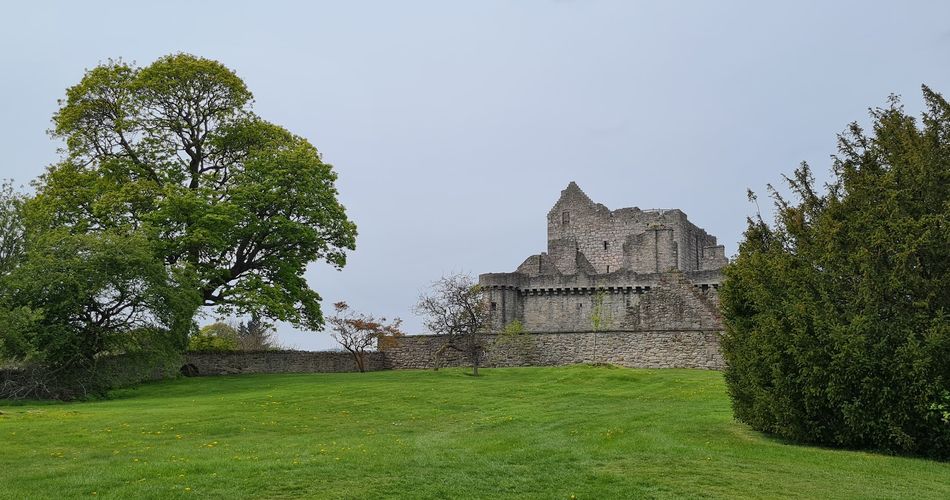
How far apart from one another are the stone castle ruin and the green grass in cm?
1349

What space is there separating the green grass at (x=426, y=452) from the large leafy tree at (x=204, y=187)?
11.1 meters

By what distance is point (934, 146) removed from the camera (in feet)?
54.0

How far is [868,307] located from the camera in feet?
51.8

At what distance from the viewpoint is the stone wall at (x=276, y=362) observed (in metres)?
40.5

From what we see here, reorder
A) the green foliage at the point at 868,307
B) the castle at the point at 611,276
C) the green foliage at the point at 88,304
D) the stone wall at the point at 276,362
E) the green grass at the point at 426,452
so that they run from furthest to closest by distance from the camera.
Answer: the castle at the point at 611,276
the stone wall at the point at 276,362
the green foliage at the point at 88,304
the green foliage at the point at 868,307
the green grass at the point at 426,452

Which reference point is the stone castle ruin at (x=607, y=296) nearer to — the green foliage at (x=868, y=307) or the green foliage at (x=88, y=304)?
the green foliage at (x=88, y=304)

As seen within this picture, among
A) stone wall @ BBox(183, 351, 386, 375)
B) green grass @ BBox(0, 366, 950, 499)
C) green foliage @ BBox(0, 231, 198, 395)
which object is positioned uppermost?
green foliage @ BBox(0, 231, 198, 395)

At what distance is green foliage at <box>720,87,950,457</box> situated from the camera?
15.3 m

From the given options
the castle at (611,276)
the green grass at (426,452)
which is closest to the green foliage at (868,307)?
the green grass at (426,452)

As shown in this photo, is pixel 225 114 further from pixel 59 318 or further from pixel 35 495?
pixel 35 495

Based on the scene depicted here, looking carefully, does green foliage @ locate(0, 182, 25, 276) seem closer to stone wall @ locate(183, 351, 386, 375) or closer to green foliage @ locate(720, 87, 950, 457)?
stone wall @ locate(183, 351, 386, 375)

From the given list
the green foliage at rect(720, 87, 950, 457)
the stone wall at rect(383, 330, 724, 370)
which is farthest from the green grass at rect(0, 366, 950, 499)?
the stone wall at rect(383, 330, 724, 370)

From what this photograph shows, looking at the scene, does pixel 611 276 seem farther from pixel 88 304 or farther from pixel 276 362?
pixel 88 304

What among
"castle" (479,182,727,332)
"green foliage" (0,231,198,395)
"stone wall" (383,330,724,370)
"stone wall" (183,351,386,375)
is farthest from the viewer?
"castle" (479,182,727,332)
